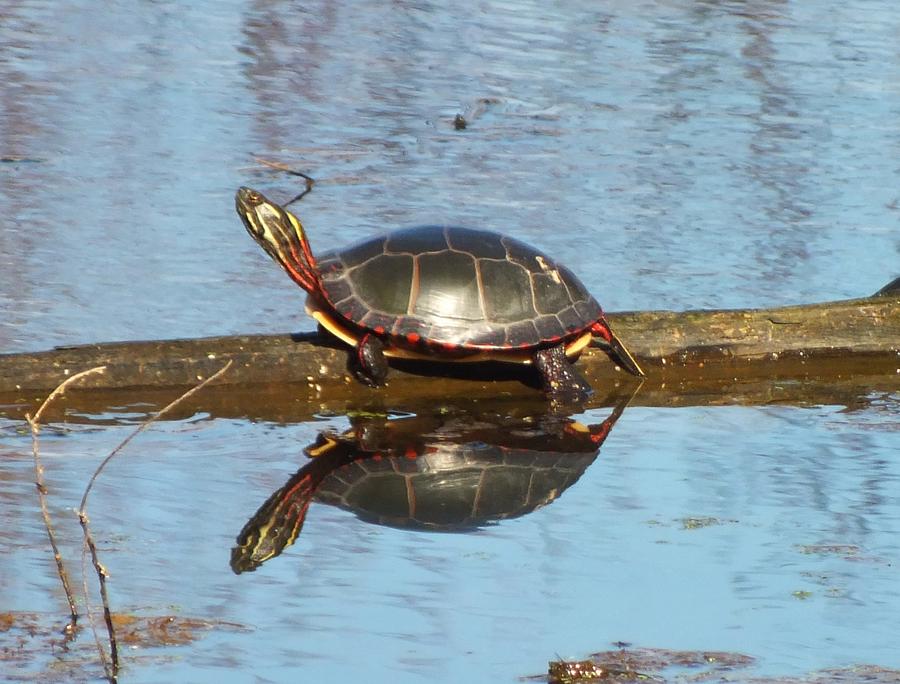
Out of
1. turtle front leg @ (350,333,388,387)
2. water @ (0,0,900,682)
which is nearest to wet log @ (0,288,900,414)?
turtle front leg @ (350,333,388,387)

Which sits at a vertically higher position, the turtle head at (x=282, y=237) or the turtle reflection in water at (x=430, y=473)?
the turtle head at (x=282, y=237)

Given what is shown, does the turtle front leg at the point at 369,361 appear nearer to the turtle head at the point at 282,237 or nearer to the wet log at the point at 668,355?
the wet log at the point at 668,355

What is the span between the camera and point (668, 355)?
23.9 ft

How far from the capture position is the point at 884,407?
280 inches

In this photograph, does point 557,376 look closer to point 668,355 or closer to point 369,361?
point 668,355

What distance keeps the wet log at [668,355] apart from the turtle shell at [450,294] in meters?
0.24

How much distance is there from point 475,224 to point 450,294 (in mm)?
3205

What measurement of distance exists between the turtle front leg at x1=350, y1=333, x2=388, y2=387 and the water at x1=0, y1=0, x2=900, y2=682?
34 centimetres

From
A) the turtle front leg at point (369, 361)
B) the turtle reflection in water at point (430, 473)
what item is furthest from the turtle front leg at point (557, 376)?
the turtle front leg at point (369, 361)

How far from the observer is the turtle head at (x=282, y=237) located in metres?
6.99

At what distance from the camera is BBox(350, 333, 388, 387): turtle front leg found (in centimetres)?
682

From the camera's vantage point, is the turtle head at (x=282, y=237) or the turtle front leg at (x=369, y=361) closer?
the turtle front leg at (x=369, y=361)

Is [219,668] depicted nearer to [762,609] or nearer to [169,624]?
[169,624]

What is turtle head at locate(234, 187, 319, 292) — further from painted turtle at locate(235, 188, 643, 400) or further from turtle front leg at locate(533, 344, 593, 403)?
turtle front leg at locate(533, 344, 593, 403)
